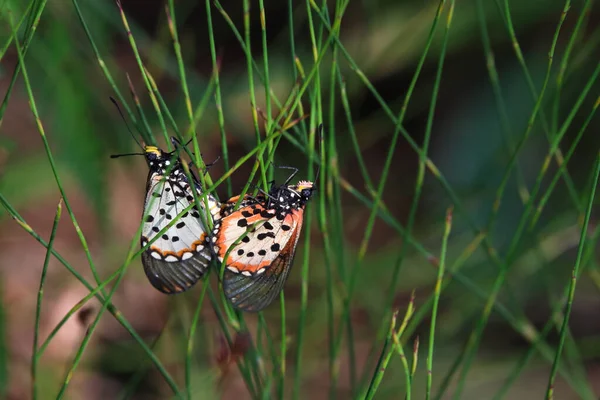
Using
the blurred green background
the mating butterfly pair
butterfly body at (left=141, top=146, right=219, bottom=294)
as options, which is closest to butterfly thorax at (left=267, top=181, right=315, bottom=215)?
the mating butterfly pair

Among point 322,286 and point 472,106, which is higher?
point 472,106

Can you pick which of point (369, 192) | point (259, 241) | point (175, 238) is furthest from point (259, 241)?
point (369, 192)

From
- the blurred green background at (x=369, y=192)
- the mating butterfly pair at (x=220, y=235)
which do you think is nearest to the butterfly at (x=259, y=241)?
the mating butterfly pair at (x=220, y=235)

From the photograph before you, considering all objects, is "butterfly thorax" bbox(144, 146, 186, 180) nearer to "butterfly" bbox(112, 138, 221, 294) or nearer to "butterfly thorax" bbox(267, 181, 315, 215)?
"butterfly" bbox(112, 138, 221, 294)

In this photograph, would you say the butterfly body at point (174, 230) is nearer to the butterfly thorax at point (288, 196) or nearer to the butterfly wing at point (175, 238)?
the butterfly wing at point (175, 238)

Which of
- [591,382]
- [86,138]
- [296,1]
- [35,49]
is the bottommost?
[591,382]

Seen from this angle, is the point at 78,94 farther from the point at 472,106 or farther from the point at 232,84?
the point at 472,106

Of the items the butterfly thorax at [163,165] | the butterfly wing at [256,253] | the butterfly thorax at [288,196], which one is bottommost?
the butterfly wing at [256,253]

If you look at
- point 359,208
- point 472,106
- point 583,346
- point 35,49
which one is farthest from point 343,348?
point 35,49
